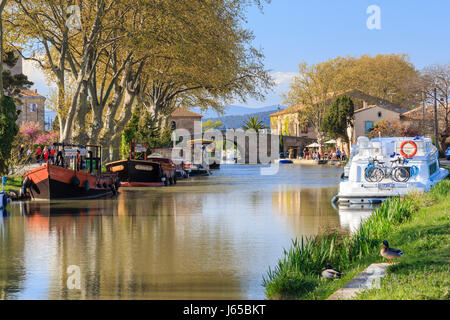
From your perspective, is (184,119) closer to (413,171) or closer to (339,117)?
(339,117)

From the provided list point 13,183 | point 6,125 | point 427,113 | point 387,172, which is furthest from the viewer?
point 427,113

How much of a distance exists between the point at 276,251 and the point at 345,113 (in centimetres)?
8469

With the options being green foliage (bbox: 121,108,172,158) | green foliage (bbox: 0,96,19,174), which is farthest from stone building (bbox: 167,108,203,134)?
green foliage (bbox: 0,96,19,174)

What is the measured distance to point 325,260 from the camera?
1134cm

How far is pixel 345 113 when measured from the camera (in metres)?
96.9

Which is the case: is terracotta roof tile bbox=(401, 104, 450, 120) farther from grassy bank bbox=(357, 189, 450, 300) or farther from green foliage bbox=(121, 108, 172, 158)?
grassy bank bbox=(357, 189, 450, 300)

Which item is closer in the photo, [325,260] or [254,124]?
[325,260]

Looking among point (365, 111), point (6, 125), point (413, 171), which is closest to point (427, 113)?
point (365, 111)

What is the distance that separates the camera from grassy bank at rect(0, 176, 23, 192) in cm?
3074

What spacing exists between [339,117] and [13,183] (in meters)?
69.6

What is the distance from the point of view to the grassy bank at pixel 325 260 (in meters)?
9.65

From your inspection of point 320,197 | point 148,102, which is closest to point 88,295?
point 320,197

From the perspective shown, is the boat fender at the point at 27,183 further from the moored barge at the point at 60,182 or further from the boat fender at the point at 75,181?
the boat fender at the point at 75,181

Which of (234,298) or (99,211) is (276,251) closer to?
(234,298)
